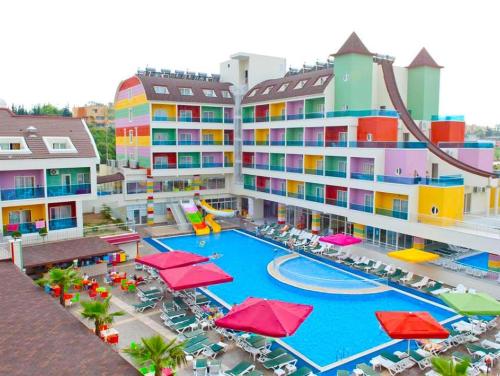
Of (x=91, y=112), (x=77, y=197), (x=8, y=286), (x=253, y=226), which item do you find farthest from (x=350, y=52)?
(x=91, y=112)

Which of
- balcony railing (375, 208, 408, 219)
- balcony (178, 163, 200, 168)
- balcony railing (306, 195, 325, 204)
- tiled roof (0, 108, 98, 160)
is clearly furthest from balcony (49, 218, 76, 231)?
balcony railing (375, 208, 408, 219)

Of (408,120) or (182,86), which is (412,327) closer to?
(408,120)

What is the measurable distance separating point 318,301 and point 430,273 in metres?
7.94

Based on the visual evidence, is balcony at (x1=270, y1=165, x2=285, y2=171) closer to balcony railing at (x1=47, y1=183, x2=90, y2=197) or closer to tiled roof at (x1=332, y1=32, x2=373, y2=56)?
tiled roof at (x1=332, y1=32, x2=373, y2=56)

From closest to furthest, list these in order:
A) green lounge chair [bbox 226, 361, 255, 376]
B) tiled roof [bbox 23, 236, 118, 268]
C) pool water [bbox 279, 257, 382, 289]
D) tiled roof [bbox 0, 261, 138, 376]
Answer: tiled roof [bbox 0, 261, 138, 376], green lounge chair [bbox 226, 361, 255, 376], tiled roof [bbox 23, 236, 118, 268], pool water [bbox 279, 257, 382, 289]

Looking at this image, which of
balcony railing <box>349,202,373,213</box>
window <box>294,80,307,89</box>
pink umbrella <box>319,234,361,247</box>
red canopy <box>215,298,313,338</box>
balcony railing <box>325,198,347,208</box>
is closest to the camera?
red canopy <box>215,298,313,338</box>

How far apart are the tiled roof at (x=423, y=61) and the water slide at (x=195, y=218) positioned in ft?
77.3

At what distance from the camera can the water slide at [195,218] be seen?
39.8 m

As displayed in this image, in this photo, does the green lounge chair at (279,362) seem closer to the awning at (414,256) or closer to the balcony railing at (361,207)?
the awning at (414,256)

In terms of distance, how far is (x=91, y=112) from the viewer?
11262 centimetres

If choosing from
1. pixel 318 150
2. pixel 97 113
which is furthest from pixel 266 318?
pixel 97 113

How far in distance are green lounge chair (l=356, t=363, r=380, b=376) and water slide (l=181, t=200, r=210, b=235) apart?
24516 millimetres

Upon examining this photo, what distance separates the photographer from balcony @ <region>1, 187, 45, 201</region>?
28188mm

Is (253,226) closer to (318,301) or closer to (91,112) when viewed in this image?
(318,301)
